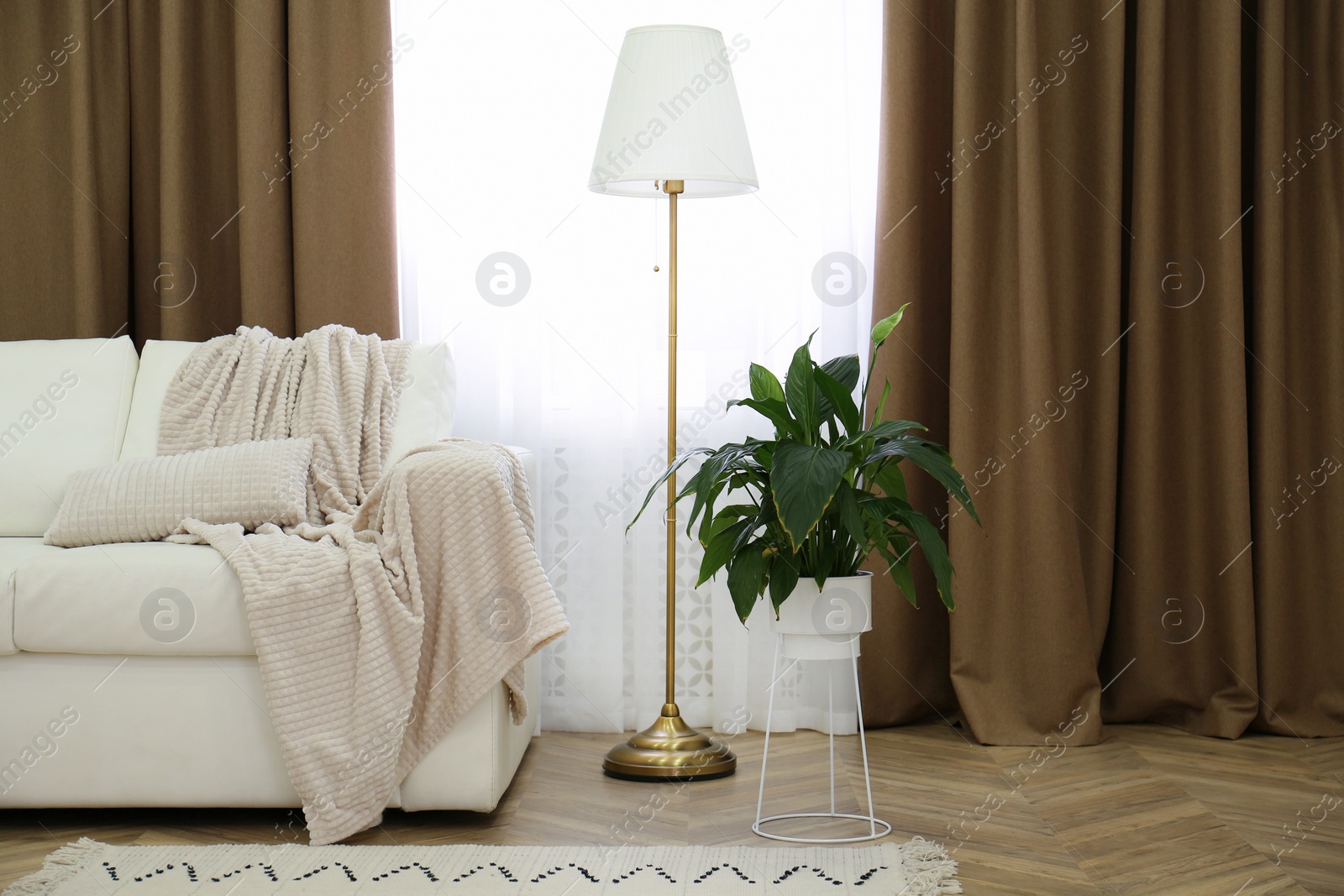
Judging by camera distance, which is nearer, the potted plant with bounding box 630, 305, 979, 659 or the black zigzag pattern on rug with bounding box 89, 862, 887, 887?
the black zigzag pattern on rug with bounding box 89, 862, 887, 887

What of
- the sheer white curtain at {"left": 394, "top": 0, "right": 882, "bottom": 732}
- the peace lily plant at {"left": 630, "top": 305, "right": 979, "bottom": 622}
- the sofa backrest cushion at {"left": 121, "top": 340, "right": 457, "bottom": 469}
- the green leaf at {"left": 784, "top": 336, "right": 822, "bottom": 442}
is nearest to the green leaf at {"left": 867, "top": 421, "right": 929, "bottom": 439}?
the peace lily plant at {"left": 630, "top": 305, "right": 979, "bottom": 622}

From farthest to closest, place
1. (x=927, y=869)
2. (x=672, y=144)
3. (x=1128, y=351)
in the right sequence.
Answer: (x=1128, y=351) → (x=672, y=144) → (x=927, y=869)

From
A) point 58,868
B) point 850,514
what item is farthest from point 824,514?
point 58,868

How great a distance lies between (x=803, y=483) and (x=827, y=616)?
286mm

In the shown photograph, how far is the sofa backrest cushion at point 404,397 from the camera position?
236cm

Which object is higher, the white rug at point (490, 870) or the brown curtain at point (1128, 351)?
the brown curtain at point (1128, 351)

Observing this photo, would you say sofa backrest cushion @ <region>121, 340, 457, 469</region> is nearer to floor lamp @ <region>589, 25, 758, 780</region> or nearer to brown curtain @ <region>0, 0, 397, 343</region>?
brown curtain @ <region>0, 0, 397, 343</region>

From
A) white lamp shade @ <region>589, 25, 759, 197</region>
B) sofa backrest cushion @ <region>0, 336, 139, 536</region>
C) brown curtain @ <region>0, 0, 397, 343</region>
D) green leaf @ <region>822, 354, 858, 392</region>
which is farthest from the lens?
brown curtain @ <region>0, 0, 397, 343</region>

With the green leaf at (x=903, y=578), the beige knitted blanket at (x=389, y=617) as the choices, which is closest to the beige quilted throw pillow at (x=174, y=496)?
the beige knitted blanket at (x=389, y=617)

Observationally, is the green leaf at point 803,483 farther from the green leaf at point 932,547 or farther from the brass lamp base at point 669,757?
the brass lamp base at point 669,757

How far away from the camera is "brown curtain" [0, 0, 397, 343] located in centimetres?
264

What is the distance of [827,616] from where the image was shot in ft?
6.10

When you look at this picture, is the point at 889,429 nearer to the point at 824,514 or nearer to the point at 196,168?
the point at 824,514

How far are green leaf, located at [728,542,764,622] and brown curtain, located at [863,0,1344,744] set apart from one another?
0.75 m
